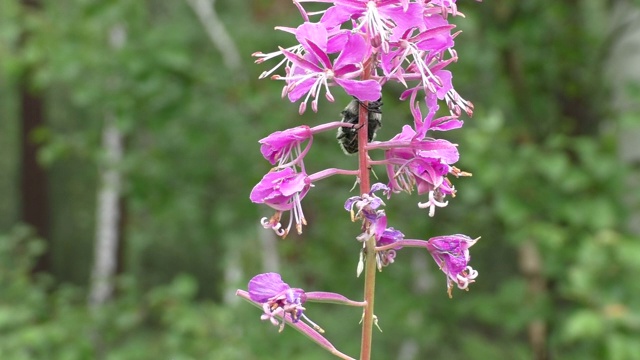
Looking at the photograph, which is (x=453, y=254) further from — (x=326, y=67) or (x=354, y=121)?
(x=326, y=67)

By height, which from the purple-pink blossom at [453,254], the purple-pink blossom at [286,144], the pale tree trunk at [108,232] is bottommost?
the pale tree trunk at [108,232]

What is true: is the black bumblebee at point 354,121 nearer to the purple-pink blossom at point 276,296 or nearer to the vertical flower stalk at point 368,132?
the vertical flower stalk at point 368,132

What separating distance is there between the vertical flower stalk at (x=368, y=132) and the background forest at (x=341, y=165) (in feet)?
10.9

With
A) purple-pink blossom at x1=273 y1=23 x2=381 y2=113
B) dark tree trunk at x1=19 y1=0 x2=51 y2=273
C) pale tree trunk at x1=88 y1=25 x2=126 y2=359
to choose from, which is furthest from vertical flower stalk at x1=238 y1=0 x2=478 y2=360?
dark tree trunk at x1=19 y1=0 x2=51 y2=273

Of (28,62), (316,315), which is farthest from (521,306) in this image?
(28,62)

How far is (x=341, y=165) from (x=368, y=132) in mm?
4526

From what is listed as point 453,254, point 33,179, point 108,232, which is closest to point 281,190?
point 453,254

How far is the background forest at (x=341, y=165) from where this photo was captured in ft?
15.9

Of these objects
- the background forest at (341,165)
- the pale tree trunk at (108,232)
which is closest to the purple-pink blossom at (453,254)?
the background forest at (341,165)

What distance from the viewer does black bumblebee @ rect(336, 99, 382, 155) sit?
1.33 m

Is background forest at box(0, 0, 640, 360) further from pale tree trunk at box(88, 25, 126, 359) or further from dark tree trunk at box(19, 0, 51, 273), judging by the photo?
dark tree trunk at box(19, 0, 51, 273)

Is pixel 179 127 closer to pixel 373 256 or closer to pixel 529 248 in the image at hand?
pixel 529 248

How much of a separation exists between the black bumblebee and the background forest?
328cm

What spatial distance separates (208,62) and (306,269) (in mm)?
2281
